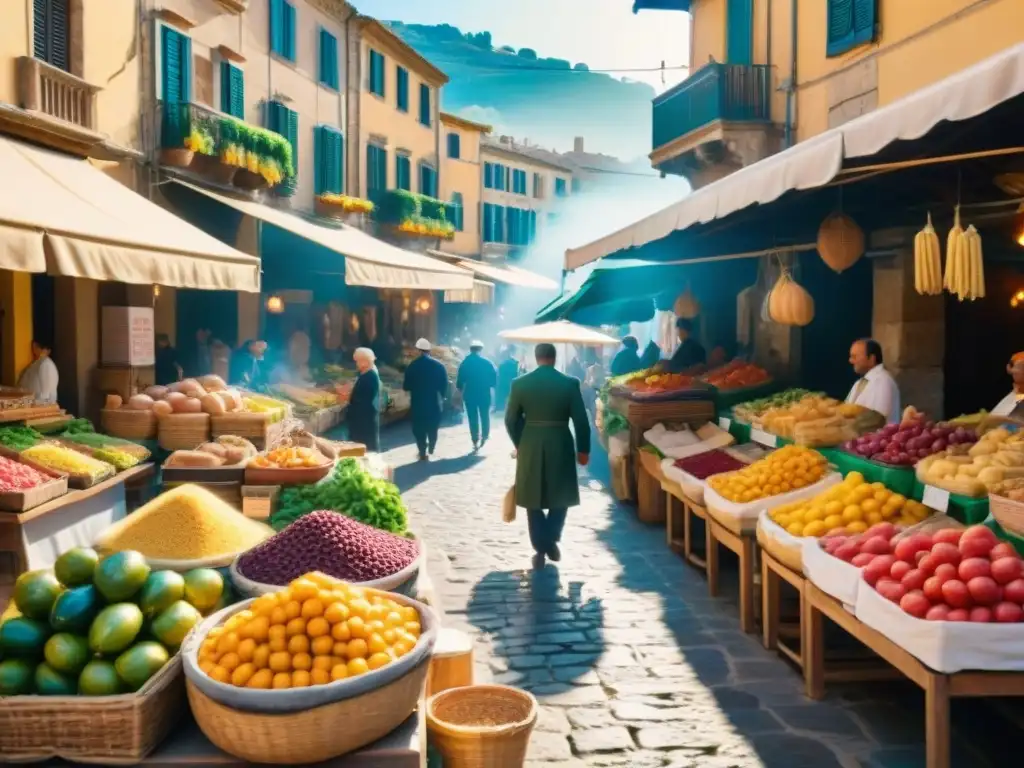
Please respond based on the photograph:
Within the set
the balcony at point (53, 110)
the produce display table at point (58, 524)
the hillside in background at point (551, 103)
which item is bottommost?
the produce display table at point (58, 524)

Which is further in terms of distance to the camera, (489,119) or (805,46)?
(489,119)

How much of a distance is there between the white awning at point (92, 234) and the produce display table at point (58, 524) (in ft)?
5.05

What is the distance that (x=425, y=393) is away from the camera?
47.4ft

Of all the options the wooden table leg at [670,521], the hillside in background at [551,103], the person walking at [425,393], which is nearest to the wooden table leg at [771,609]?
the wooden table leg at [670,521]

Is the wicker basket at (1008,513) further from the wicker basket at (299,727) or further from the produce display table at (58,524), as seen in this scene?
the produce display table at (58,524)

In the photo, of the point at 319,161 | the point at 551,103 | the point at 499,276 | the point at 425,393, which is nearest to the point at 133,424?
the point at 425,393

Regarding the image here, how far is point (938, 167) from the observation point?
6855 mm

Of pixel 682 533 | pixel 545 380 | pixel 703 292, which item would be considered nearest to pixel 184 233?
pixel 545 380

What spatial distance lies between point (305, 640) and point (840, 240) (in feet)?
21.1

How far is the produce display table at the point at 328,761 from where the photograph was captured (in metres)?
3.01

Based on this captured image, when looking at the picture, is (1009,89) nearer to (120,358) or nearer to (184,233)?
(184,233)

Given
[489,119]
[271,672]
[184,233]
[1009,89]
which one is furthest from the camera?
[489,119]

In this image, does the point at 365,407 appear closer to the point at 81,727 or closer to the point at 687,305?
the point at 687,305

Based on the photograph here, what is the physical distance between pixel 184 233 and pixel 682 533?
5.70m
